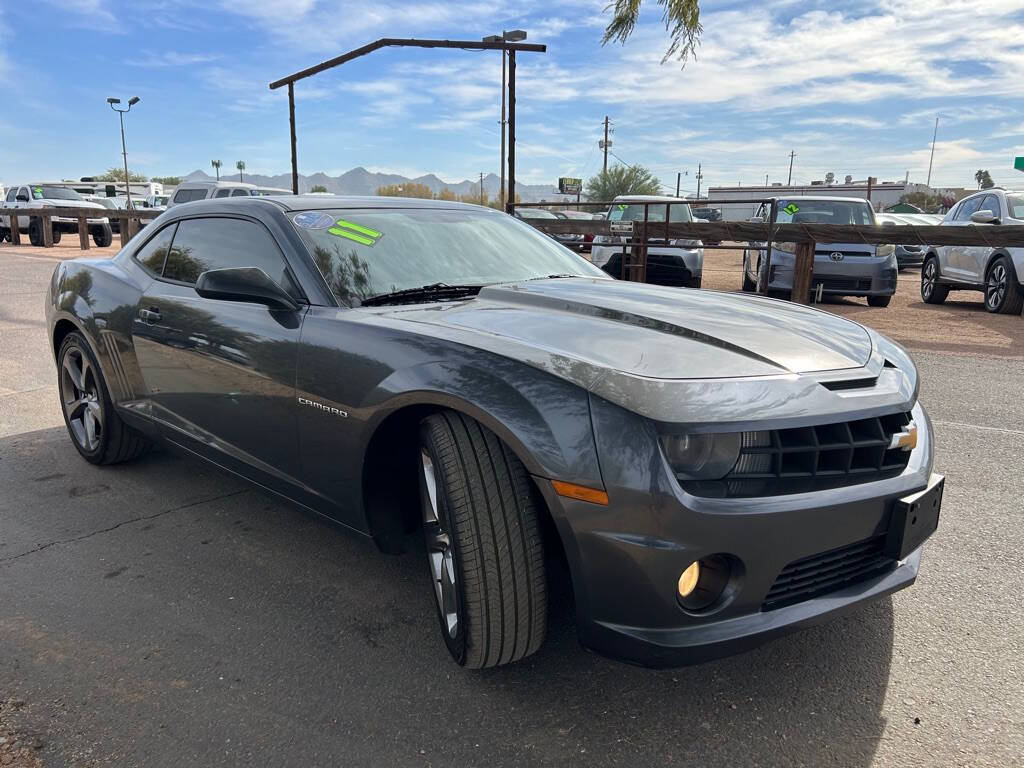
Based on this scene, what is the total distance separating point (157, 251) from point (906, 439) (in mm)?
3437

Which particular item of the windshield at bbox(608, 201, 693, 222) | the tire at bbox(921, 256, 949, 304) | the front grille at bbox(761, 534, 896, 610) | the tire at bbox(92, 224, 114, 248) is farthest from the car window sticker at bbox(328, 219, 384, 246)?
the tire at bbox(92, 224, 114, 248)

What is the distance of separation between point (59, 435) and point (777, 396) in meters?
4.61

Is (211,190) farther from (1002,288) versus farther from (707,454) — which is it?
(707,454)

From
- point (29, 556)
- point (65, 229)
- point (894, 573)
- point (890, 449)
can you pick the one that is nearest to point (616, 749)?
point (894, 573)

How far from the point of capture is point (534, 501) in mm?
2094

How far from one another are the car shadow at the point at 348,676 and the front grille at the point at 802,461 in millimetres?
692

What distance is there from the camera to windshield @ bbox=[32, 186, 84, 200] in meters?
26.6

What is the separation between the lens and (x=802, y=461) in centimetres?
200

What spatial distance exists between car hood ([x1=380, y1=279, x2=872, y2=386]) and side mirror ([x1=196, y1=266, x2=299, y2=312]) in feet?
1.39

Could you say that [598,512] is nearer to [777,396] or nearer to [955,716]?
[777,396]

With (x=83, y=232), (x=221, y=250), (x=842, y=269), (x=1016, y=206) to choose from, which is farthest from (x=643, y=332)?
(x=83, y=232)

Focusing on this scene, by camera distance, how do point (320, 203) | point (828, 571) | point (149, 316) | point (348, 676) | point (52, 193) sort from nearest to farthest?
1. point (828, 571)
2. point (348, 676)
3. point (320, 203)
4. point (149, 316)
5. point (52, 193)

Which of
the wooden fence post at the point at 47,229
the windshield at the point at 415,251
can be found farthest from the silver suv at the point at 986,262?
the wooden fence post at the point at 47,229

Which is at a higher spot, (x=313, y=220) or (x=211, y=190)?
(x=211, y=190)
